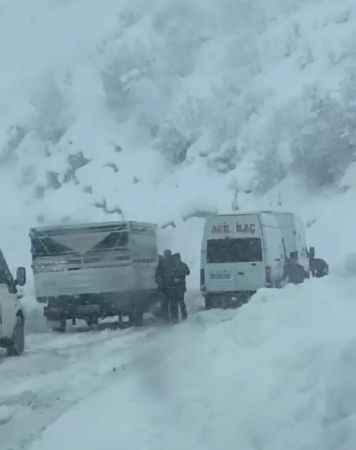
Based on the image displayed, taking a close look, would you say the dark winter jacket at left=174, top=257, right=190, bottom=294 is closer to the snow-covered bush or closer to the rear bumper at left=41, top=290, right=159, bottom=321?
the rear bumper at left=41, top=290, right=159, bottom=321

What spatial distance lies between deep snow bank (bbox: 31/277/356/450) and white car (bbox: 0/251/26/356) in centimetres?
476

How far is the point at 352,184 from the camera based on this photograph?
3400 cm

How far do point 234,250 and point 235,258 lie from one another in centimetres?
19

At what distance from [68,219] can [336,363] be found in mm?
28489

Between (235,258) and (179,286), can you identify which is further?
(235,258)

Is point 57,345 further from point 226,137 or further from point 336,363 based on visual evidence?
point 226,137

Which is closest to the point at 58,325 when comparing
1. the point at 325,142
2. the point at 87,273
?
the point at 87,273

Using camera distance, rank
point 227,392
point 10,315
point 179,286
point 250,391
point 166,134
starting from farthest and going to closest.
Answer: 1. point 166,134
2. point 179,286
3. point 10,315
4. point 227,392
5. point 250,391

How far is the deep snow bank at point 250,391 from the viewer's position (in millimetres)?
8336

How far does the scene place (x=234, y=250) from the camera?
→ 24.1 meters

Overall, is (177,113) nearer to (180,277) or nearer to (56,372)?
(180,277)

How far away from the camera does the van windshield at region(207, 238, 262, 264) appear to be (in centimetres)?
2405

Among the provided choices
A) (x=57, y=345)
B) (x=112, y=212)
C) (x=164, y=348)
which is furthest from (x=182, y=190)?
(x=164, y=348)

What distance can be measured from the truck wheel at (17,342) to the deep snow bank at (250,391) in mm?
5176
